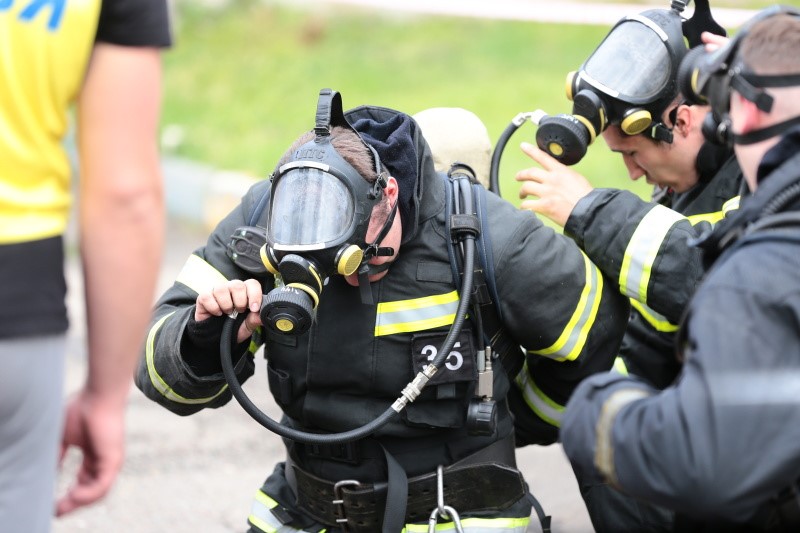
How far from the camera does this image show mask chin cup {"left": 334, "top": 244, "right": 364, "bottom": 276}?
2701mm

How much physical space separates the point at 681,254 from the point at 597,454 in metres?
1.09

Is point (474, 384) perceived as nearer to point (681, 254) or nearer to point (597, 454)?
point (681, 254)

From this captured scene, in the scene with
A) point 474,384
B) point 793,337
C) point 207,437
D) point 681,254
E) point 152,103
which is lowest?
point 207,437

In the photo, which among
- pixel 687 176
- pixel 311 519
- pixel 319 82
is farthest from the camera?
pixel 319 82

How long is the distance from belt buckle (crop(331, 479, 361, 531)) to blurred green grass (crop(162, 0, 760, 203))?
4.43m

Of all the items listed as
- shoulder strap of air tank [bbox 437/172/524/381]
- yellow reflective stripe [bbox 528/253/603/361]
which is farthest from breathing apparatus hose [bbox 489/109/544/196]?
yellow reflective stripe [bbox 528/253/603/361]

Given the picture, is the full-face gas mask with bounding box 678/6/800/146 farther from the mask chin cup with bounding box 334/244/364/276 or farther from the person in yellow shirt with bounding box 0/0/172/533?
the person in yellow shirt with bounding box 0/0/172/533

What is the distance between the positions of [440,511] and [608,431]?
104 centimetres

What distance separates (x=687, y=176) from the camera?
3471mm

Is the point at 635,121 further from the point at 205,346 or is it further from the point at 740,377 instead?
the point at 740,377

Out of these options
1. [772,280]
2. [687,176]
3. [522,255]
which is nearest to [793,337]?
[772,280]

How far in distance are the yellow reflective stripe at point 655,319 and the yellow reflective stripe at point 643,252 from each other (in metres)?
0.35

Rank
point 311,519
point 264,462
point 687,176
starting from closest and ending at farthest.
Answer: point 311,519 < point 687,176 < point 264,462

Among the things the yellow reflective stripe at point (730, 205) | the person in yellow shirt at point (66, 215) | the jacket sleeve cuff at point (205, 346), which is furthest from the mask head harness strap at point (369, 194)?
the yellow reflective stripe at point (730, 205)
